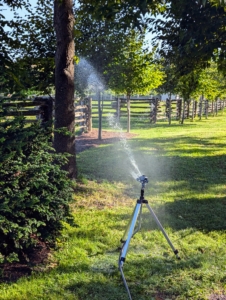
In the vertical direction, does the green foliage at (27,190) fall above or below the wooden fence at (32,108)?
below

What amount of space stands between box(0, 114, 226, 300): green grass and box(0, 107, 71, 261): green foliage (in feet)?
1.20

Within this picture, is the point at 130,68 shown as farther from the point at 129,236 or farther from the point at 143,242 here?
the point at 129,236

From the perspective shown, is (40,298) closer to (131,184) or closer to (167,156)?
(131,184)

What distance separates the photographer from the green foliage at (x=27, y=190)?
300cm

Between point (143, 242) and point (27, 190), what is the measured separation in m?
1.66

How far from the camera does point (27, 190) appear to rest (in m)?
3.12

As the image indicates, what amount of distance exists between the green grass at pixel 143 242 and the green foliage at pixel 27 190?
0.37 m

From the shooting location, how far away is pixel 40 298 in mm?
2854

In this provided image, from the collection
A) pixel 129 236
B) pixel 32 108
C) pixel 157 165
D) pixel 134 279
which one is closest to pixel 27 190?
pixel 129 236

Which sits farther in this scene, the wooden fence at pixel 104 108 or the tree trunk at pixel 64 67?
the wooden fence at pixel 104 108

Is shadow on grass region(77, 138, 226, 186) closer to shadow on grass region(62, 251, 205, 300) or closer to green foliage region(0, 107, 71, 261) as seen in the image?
shadow on grass region(62, 251, 205, 300)

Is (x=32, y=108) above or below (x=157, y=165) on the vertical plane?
above

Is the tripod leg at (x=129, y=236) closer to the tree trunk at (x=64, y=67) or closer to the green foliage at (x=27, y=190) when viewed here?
the green foliage at (x=27, y=190)

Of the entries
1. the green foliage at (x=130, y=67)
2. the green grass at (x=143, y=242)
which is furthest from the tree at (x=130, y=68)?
the green grass at (x=143, y=242)
